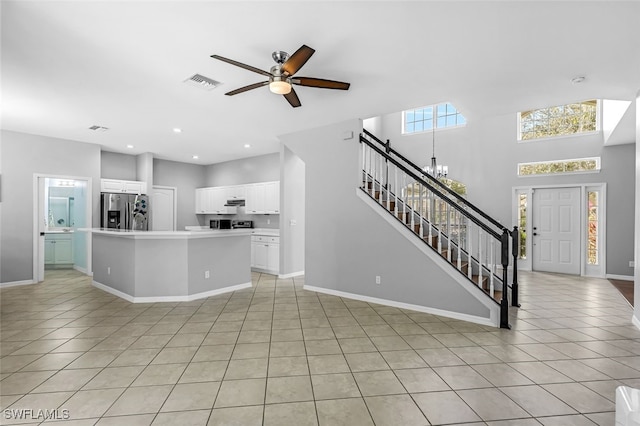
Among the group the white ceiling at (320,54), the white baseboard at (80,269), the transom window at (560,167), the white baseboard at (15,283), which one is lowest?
the white baseboard at (80,269)

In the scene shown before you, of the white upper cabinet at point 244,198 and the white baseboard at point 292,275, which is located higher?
the white upper cabinet at point 244,198

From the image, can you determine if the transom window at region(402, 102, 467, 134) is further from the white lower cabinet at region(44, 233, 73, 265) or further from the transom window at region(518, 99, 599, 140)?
the white lower cabinet at region(44, 233, 73, 265)

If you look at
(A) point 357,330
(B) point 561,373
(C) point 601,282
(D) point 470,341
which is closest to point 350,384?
(A) point 357,330

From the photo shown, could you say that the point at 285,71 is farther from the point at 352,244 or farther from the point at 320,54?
the point at 352,244

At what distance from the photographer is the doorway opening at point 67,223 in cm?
646

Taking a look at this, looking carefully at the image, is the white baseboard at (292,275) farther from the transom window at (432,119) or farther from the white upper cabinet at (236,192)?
the transom window at (432,119)

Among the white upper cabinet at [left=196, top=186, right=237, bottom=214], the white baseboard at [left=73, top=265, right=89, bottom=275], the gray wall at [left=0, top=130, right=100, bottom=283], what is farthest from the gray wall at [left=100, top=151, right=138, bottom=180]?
the white baseboard at [left=73, top=265, right=89, bottom=275]

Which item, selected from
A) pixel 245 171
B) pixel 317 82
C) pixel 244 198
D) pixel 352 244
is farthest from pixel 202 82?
pixel 245 171

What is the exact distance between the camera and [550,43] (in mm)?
2645

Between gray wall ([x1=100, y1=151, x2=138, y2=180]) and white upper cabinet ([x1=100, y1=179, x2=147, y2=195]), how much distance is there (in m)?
0.29

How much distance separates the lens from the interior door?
261 inches

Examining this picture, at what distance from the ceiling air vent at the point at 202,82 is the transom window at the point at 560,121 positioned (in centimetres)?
670

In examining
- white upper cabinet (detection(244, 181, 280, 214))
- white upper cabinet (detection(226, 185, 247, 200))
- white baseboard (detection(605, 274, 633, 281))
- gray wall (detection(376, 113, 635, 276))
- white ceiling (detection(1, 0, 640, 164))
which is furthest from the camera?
white upper cabinet (detection(226, 185, 247, 200))

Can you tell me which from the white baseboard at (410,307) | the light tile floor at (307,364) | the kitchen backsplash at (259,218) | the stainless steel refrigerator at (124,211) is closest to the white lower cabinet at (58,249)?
the stainless steel refrigerator at (124,211)
